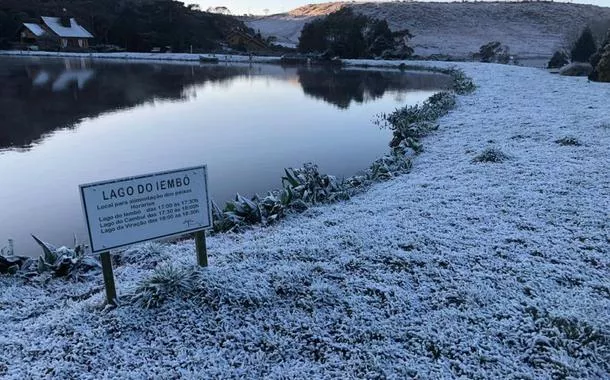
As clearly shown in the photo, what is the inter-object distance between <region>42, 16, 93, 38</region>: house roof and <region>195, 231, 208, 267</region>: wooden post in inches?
2819

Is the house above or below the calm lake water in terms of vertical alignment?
above

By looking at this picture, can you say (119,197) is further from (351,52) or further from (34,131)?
(351,52)

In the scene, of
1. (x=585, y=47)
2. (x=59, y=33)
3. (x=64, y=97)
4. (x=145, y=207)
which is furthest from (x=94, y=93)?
(x=59, y=33)

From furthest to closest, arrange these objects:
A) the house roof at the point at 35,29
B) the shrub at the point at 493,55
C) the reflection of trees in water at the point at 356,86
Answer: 1. the house roof at the point at 35,29
2. the shrub at the point at 493,55
3. the reflection of trees in water at the point at 356,86

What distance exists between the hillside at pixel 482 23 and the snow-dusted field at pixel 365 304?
6215 cm

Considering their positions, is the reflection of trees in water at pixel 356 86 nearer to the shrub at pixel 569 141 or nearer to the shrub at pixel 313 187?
the shrub at pixel 569 141

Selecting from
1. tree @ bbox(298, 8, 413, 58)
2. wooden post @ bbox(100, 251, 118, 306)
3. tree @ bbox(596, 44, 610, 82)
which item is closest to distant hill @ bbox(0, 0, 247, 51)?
tree @ bbox(298, 8, 413, 58)

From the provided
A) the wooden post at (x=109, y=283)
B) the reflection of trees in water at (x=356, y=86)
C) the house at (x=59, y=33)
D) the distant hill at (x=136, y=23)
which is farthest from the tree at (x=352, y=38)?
the wooden post at (x=109, y=283)

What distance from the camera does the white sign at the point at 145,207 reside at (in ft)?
11.6

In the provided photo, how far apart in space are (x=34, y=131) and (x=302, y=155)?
7.75 m

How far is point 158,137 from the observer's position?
12.0 meters

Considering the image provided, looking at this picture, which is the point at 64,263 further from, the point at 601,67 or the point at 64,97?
the point at 601,67

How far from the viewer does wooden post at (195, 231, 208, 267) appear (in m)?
4.19

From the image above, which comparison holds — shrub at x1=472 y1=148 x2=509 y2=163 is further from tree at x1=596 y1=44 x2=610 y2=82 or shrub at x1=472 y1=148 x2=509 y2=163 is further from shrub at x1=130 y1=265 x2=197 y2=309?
tree at x1=596 y1=44 x2=610 y2=82
